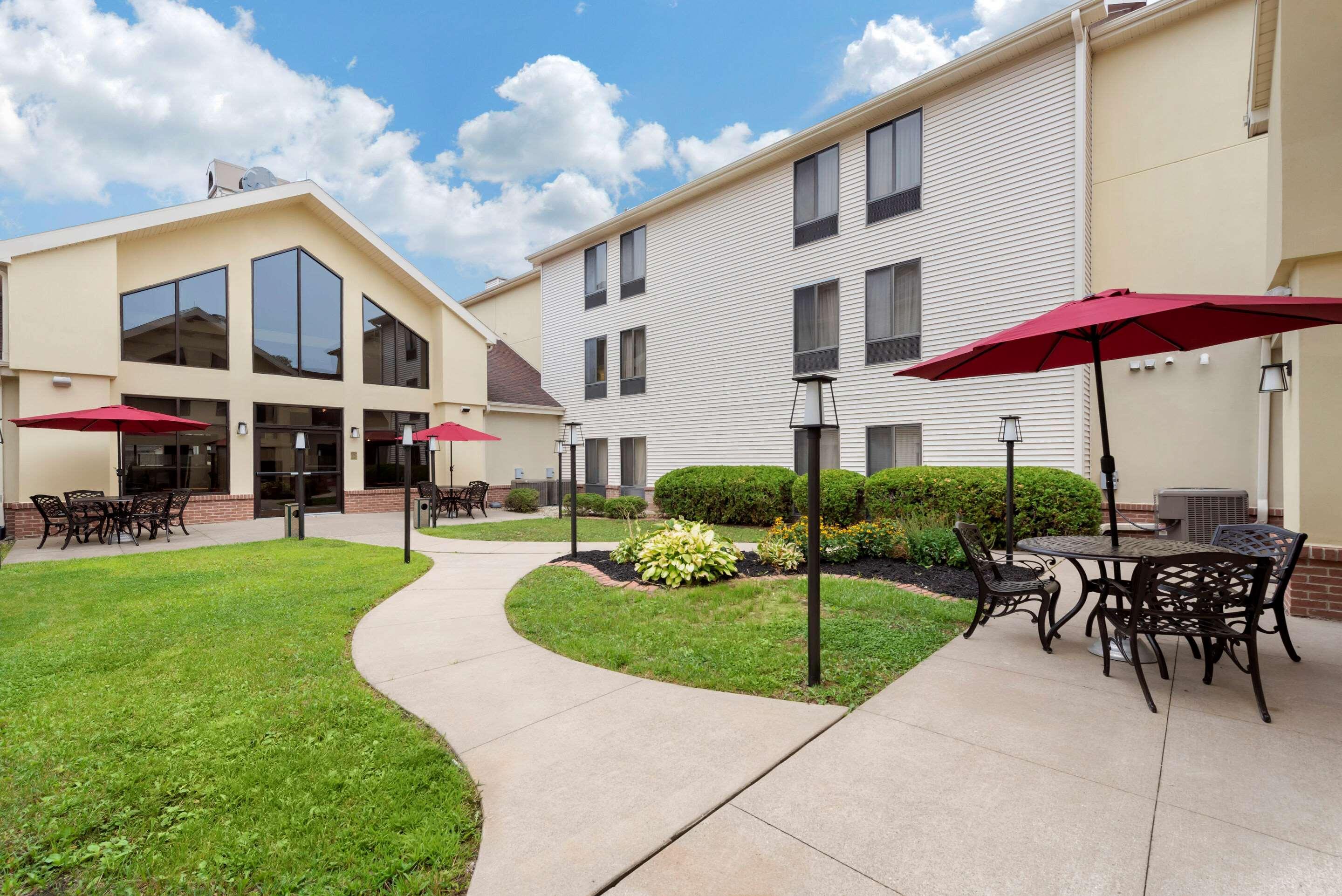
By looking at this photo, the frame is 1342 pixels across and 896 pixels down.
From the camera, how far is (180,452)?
13859 millimetres

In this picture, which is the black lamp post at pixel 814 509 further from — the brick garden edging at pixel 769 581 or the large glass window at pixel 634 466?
the large glass window at pixel 634 466

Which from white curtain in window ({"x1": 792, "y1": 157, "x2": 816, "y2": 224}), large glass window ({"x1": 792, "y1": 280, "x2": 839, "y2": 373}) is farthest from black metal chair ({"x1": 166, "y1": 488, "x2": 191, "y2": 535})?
white curtain in window ({"x1": 792, "y1": 157, "x2": 816, "y2": 224})

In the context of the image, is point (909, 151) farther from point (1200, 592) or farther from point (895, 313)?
point (1200, 592)

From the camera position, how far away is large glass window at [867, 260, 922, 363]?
12.3 m

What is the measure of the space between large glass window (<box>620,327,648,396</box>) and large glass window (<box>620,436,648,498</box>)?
1547 millimetres

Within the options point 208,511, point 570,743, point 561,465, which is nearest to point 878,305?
point 561,465

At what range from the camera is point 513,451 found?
65.7 feet

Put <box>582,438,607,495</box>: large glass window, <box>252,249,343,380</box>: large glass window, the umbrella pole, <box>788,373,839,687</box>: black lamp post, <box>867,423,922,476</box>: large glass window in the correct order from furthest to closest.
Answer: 1. <box>582,438,607,495</box>: large glass window
2. <box>252,249,343,380</box>: large glass window
3. <box>867,423,922,476</box>: large glass window
4. the umbrella pole
5. <box>788,373,839,687</box>: black lamp post

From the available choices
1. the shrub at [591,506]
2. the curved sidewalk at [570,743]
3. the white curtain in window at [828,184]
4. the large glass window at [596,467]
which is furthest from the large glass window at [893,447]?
the curved sidewalk at [570,743]

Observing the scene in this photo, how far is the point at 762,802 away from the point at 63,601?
811 centimetres

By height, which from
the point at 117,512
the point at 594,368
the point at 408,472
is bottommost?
the point at 117,512

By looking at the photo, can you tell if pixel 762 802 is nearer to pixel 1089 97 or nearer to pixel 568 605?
pixel 568 605

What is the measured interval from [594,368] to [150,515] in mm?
11812

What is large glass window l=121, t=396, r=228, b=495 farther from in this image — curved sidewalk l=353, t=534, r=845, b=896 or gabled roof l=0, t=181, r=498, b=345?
curved sidewalk l=353, t=534, r=845, b=896
